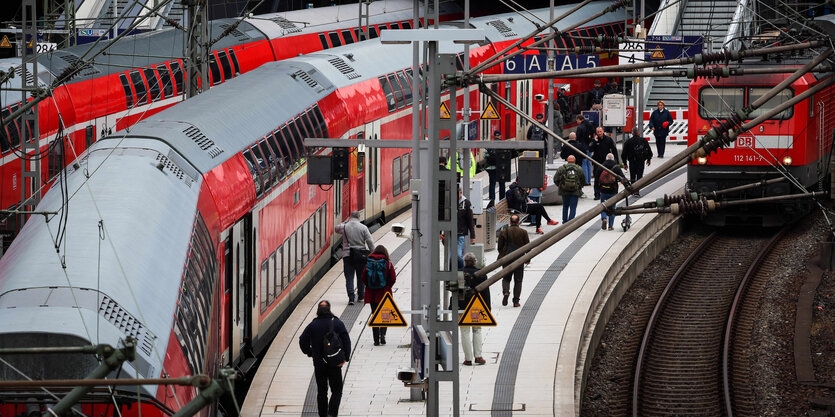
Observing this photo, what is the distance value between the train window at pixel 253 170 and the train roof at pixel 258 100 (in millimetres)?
143

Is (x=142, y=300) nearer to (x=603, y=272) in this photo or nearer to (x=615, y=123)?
(x=603, y=272)

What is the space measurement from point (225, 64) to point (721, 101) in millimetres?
11982

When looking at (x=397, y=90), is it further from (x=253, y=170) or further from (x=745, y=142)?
(x=253, y=170)

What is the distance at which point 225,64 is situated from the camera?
34094 mm

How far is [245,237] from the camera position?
17.9 meters

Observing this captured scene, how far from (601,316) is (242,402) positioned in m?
7.19

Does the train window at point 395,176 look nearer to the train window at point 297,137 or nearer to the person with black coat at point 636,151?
the person with black coat at point 636,151

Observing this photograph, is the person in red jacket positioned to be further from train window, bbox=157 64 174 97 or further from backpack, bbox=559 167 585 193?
train window, bbox=157 64 174 97

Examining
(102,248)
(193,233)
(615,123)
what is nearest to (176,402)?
(102,248)

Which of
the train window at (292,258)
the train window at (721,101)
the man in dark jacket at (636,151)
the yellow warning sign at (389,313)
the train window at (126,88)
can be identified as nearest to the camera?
the yellow warning sign at (389,313)

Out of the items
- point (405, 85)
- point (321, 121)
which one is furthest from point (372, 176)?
point (405, 85)

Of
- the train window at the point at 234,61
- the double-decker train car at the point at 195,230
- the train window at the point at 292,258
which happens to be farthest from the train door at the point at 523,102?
the train window at the point at 292,258

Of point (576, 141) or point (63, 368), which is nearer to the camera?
point (63, 368)

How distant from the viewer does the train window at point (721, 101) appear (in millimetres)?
29203
